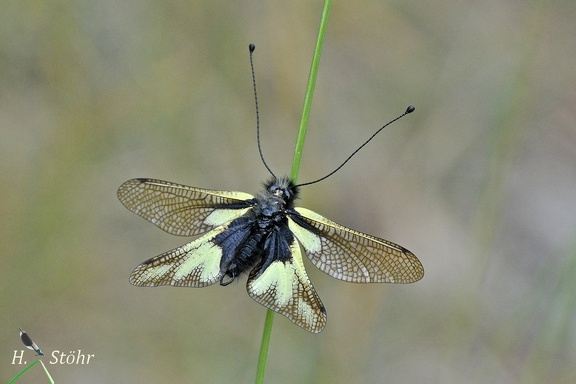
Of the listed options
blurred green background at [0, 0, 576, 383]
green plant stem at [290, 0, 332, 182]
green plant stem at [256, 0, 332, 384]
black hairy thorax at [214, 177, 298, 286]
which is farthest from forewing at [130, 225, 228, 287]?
blurred green background at [0, 0, 576, 383]

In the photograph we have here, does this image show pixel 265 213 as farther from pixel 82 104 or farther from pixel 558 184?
pixel 558 184

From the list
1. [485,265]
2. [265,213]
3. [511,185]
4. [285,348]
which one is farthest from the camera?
[511,185]

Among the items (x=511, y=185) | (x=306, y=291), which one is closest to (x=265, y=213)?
(x=306, y=291)

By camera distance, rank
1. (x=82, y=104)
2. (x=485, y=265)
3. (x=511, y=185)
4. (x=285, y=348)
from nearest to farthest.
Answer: (x=485, y=265)
(x=285, y=348)
(x=82, y=104)
(x=511, y=185)

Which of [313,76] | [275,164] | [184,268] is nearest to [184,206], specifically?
[184,268]

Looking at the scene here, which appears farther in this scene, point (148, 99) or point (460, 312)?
point (148, 99)

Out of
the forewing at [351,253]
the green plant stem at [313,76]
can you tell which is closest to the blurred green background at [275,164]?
the forewing at [351,253]

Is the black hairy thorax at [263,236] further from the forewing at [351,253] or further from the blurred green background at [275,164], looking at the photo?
the blurred green background at [275,164]

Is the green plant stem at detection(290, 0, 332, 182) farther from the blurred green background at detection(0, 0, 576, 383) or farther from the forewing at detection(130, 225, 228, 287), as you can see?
the blurred green background at detection(0, 0, 576, 383)
